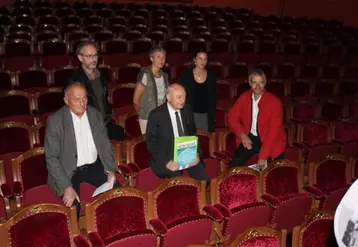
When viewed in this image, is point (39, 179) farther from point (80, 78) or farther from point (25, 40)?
point (25, 40)

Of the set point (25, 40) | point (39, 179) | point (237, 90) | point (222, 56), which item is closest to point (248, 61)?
point (222, 56)

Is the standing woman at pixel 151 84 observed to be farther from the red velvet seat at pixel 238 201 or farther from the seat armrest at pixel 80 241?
the seat armrest at pixel 80 241

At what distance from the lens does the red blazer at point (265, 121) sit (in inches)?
113

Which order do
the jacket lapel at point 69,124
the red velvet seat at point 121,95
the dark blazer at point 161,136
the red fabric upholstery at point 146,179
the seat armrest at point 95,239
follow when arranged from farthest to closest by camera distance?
the red velvet seat at point 121,95, the red fabric upholstery at point 146,179, the dark blazer at point 161,136, the jacket lapel at point 69,124, the seat armrest at point 95,239

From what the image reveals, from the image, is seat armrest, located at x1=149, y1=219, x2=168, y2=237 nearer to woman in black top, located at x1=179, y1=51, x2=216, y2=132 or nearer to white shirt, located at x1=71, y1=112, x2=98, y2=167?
white shirt, located at x1=71, y1=112, x2=98, y2=167

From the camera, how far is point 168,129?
2543 mm

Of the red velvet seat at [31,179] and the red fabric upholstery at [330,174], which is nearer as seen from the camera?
the red velvet seat at [31,179]

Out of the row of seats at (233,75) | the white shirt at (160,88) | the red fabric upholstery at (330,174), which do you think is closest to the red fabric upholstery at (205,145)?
the white shirt at (160,88)

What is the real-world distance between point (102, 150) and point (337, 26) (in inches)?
261

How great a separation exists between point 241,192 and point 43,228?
111 cm

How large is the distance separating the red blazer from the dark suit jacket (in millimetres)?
1057

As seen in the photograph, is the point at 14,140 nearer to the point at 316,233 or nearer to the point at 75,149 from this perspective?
A: the point at 75,149

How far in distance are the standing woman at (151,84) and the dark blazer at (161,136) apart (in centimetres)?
42

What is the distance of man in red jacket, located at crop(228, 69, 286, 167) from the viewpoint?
2.87 meters
